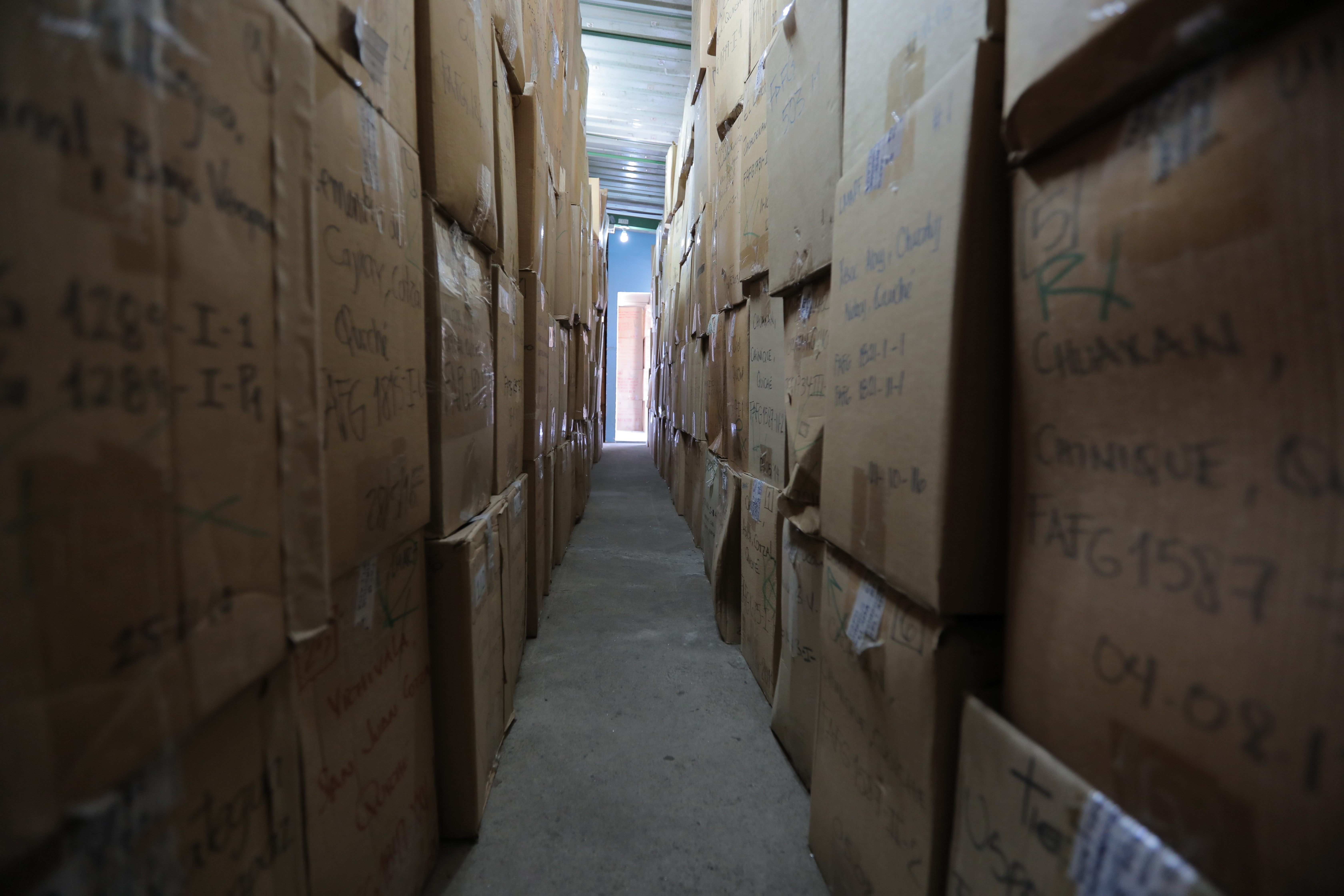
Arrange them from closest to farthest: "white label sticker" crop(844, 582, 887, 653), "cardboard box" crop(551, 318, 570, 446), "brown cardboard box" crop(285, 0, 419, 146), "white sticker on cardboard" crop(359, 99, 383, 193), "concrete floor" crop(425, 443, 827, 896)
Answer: "brown cardboard box" crop(285, 0, 419, 146) < "white sticker on cardboard" crop(359, 99, 383, 193) < "white label sticker" crop(844, 582, 887, 653) < "concrete floor" crop(425, 443, 827, 896) < "cardboard box" crop(551, 318, 570, 446)

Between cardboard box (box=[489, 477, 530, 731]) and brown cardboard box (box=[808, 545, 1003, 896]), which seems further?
cardboard box (box=[489, 477, 530, 731])

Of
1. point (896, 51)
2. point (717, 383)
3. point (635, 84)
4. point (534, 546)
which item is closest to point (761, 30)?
point (896, 51)

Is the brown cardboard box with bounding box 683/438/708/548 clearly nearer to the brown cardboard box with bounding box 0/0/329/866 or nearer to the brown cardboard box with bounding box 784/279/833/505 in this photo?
the brown cardboard box with bounding box 784/279/833/505

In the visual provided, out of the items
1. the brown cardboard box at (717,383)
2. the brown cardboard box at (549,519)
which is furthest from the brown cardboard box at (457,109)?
the brown cardboard box at (549,519)

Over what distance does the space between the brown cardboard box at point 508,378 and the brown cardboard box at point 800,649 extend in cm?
84

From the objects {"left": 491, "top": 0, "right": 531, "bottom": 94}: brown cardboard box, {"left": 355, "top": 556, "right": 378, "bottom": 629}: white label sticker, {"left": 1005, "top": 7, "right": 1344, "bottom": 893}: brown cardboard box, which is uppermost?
{"left": 491, "top": 0, "right": 531, "bottom": 94}: brown cardboard box

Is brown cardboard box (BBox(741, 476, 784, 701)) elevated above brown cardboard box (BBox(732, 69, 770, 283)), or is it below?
below

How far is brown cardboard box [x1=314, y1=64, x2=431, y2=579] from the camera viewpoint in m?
0.71

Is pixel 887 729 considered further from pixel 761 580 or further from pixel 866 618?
pixel 761 580

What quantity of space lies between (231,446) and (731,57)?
2.26m

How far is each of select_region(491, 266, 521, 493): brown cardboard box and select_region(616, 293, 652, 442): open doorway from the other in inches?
331

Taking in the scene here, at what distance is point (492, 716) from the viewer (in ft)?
4.71

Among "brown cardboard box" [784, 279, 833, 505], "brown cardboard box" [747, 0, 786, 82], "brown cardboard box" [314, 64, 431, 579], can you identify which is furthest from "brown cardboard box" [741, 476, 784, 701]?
"brown cardboard box" [747, 0, 786, 82]

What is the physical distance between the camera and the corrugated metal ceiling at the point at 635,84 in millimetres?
4539
